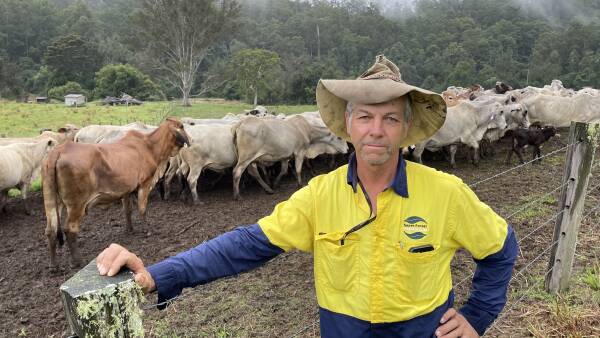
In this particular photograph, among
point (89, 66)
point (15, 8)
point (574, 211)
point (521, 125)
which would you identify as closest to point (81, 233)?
point (574, 211)

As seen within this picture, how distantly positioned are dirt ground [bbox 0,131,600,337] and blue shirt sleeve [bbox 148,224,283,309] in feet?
2.82

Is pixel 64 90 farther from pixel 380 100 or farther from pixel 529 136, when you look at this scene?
pixel 380 100

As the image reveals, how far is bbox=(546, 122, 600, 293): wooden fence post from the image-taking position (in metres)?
3.81

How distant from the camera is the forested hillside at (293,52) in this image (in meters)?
49.6

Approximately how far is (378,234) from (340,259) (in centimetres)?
20

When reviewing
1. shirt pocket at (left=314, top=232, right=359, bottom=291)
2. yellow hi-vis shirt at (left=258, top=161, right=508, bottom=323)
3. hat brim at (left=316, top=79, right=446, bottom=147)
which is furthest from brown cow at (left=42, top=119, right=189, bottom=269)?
shirt pocket at (left=314, top=232, right=359, bottom=291)

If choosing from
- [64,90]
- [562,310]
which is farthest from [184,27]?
[562,310]

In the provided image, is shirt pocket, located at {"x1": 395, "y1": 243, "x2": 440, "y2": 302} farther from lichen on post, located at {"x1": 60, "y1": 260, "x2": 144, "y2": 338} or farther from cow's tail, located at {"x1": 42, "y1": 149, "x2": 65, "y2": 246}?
cow's tail, located at {"x1": 42, "y1": 149, "x2": 65, "y2": 246}

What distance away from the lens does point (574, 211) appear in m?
3.98

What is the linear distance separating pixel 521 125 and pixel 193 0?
33809mm

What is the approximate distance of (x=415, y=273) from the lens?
6.56 feet

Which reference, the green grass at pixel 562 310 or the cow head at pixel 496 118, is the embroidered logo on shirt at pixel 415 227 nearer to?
the green grass at pixel 562 310

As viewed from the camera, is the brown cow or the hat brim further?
the brown cow

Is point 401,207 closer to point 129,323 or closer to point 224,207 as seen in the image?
point 129,323
